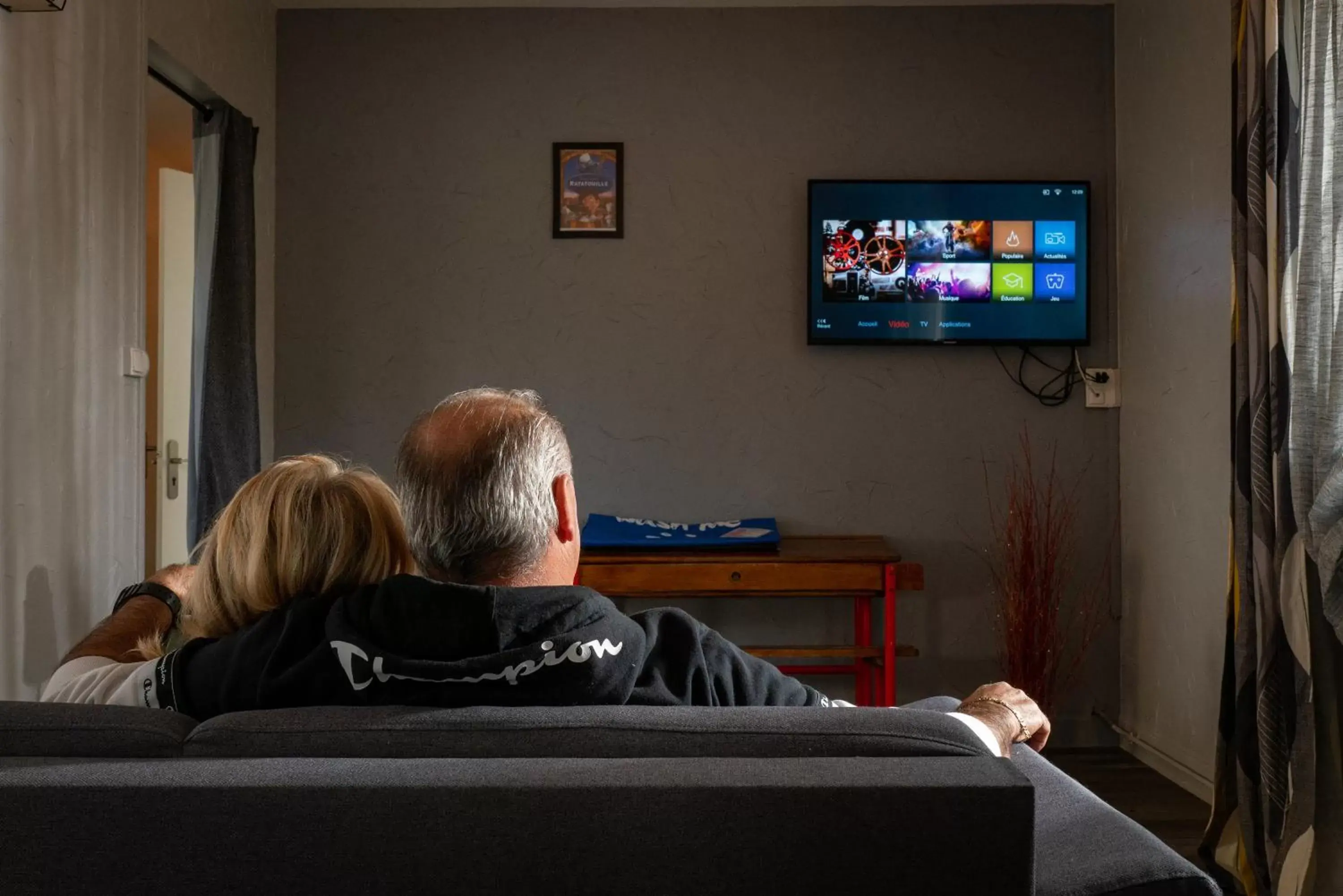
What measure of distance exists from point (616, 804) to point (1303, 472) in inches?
84.3

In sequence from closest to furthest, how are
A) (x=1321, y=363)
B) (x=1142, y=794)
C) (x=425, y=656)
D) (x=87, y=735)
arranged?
(x=87, y=735)
(x=425, y=656)
(x=1321, y=363)
(x=1142, y=794)

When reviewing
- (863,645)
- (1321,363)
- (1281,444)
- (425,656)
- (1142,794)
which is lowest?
(1142,794)

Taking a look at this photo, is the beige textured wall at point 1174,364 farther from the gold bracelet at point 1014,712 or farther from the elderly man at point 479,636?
the elderly man at point 479,636

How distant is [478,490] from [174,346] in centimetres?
317

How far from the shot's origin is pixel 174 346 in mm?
4148

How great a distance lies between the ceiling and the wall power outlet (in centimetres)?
134

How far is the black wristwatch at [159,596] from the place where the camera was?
1705 millimetres

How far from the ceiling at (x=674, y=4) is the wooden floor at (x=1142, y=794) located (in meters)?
2.69

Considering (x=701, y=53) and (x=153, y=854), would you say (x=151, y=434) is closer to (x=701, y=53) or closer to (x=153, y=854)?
(x=701, y=53)

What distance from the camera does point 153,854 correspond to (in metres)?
0.97

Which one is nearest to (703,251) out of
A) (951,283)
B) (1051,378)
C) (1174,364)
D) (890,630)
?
(951,283)

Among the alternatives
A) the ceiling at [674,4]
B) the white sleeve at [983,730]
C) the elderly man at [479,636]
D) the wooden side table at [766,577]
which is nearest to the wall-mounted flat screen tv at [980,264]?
the ceiling at [674,4]

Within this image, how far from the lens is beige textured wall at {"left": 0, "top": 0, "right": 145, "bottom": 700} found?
238 cm

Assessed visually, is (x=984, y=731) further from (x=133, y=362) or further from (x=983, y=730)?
(x=133, y=362)
